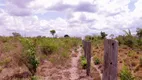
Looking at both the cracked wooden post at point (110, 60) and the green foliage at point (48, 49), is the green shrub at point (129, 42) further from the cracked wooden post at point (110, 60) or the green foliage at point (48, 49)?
the cracked wooden post at point (110, 60)

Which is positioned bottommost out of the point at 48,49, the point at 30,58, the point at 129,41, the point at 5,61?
the point at 5,61

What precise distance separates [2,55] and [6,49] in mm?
1684

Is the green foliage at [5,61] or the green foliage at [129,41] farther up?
the green foliage at [129,41]

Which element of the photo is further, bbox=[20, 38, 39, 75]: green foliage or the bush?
the bush

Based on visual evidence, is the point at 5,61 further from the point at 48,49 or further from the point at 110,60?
the point at 110,60

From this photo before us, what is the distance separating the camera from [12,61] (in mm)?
15859

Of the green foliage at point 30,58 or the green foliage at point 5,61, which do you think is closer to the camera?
the green foliage at point 30,58

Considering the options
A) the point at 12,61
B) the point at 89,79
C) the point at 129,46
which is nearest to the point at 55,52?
the point at 12,61

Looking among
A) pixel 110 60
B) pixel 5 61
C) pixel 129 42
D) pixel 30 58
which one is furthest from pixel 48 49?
pixel 110 60

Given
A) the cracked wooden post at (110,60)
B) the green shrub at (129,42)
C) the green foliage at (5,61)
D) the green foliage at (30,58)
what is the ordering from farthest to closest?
the green shrub at (129,42) → the green foliage at (5,61) → the green foliage at (30,58) → the cracked wooden post at (110,60)

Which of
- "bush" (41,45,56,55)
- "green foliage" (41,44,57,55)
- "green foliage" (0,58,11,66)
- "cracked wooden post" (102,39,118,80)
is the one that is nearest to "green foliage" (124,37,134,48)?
"green foliage" (41,44,57,55)

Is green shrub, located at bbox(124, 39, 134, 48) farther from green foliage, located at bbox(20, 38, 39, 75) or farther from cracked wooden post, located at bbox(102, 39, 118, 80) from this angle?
cracked wooden post, located at bbox(102, 39, 118, 80)

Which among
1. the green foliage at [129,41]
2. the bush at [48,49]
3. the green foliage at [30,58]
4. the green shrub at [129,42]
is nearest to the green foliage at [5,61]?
the green foliage at [30,58]

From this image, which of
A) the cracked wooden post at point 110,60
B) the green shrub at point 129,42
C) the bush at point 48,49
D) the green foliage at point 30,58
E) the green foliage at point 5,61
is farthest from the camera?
the green shrub at point 129,42
